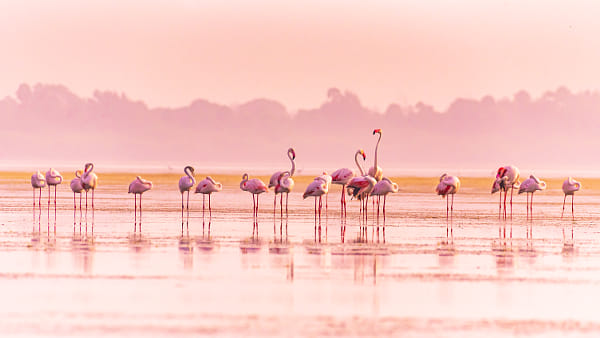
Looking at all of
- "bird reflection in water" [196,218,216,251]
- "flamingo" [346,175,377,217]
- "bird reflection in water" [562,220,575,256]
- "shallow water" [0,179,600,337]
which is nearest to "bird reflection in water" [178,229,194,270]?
"shallow water" [0,179,600,337]

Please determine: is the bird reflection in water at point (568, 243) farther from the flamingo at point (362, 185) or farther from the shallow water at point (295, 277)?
the flamingo at point (362, 185)

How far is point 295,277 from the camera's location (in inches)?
697

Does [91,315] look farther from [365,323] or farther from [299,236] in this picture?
[299,236]

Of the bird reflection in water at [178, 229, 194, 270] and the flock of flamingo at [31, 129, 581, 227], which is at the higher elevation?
the flock of flamingo at [31, 129, 581, 227]

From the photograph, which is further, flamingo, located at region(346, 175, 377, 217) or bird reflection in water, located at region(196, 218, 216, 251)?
flamingo, located at region(346, 175, 377, 217)

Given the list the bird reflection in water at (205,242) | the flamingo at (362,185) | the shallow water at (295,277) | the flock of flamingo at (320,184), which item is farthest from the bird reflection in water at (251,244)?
the flamingo at (362,185)

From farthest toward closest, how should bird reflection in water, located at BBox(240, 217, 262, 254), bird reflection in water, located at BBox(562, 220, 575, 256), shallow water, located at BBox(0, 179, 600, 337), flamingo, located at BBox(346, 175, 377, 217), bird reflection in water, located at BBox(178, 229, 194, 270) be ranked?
flamingo, located at BBox(346, 175, 377, 217) → bird reflection in water, located at BBox(562, 220, 575, 256) → bird reflection in water, located at BBox(240, 217, 262, 254) → bird reflection in water, located at BBox(178, 229, 194, 270) → shallow water, located at BBox(0, 179, 600, 337)

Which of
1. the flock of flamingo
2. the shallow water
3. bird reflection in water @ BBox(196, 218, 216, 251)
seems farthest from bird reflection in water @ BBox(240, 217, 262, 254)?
the flock of flamingo

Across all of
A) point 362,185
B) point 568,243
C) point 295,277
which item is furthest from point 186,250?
point 362,185

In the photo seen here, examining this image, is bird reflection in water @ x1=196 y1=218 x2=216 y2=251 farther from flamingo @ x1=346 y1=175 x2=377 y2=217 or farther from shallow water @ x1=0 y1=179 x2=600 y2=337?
flamingo @ x1=346 y1=175 x2=377 y2=217

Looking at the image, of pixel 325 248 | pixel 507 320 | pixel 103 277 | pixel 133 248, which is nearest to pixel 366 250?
pixel 325 248

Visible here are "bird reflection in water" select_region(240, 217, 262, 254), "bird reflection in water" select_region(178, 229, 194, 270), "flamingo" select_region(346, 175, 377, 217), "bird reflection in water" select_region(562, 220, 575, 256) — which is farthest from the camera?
"flamingo" select_region(346, 175, 377, 217)

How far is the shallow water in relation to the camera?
13.6m

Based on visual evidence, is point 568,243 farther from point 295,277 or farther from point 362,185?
point 295,277
